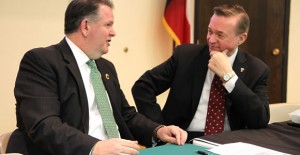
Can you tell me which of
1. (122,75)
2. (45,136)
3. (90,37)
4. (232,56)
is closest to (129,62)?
(122,75)

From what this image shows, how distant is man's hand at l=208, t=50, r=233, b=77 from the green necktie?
0.65 metres

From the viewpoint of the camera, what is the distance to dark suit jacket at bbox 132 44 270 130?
2.22m

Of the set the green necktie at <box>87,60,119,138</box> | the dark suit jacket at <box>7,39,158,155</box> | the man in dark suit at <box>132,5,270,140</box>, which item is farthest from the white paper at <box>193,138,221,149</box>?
the man in dark suit at <box>132,5,270,140</box>

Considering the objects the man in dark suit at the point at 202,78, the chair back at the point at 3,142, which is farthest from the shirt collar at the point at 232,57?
the chair back at the point at 3,142

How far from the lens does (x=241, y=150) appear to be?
1.53m

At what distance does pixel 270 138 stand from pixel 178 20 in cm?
244

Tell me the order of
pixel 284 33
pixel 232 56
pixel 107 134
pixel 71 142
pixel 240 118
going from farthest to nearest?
pixel 284 33, pixel 232 56, pixel 240 118, pixel 107 134, pixel 71 142

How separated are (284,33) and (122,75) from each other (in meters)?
2.14

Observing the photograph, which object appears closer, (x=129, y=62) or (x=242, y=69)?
(x=242, y=69)

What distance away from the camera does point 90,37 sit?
1903mm

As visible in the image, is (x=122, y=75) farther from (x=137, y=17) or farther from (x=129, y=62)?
(x=137, y=17)

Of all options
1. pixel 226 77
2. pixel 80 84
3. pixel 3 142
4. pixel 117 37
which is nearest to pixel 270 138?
pixel 226 77

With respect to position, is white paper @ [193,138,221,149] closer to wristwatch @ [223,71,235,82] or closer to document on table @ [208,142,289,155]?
document on table @ [208,142,289,155]

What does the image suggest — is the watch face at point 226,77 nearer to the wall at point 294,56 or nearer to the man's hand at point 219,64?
the man's hand at point 219,64
